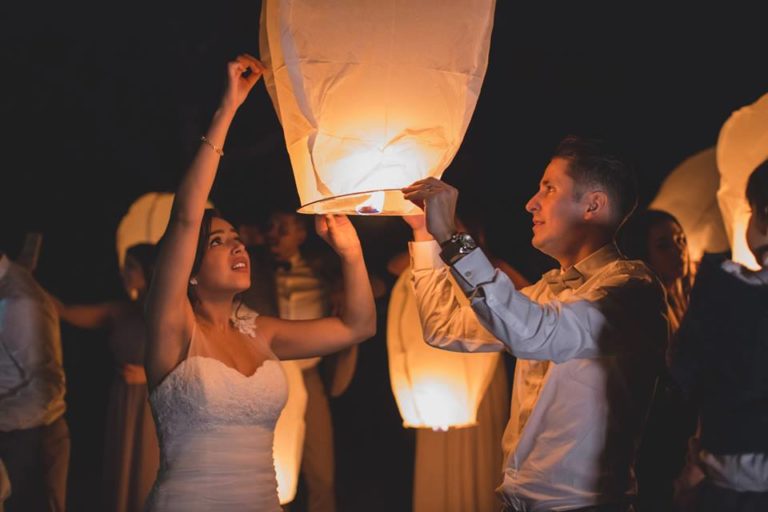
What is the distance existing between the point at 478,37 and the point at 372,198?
1.75ft

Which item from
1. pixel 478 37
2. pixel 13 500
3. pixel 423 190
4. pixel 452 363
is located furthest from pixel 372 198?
pixel 13 500

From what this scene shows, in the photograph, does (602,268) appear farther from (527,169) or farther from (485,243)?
(527,169)

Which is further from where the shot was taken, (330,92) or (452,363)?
(452,363)

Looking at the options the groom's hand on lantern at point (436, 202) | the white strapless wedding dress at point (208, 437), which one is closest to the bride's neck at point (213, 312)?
the white strapless wedding dress at point (208, 437)

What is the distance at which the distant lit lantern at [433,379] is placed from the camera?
14.3ft

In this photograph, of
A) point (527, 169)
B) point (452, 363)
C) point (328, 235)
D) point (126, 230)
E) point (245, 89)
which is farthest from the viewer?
point (527, 169)

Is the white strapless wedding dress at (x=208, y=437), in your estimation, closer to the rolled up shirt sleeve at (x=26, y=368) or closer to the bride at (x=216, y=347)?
the bride at (x=216, y=347)

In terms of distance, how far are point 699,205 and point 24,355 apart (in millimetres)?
3721

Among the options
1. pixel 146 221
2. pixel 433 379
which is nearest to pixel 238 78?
pixel 433 379

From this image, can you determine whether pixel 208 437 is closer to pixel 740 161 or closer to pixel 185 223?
pixel 185 223

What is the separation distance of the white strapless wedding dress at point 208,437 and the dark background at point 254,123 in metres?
3.08

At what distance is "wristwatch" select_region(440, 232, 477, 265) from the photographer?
2385 millimetres

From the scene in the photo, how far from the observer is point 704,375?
2.29 metres

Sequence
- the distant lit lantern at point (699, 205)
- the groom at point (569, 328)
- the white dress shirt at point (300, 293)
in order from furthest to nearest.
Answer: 1. the white dress shirt at point (300, 293)
2. the distant lit lantern at point (699, 205)
3. the groom at point (569, 328)
